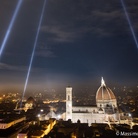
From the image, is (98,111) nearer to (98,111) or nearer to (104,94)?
(98,111)

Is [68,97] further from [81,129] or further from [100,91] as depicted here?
[81,129]

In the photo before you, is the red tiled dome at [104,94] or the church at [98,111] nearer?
the church at [98,111]

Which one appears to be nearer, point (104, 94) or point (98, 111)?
point (98, 111)

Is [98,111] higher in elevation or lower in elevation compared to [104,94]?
lower

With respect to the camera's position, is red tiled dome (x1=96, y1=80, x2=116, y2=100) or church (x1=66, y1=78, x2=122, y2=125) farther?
red tiled dome (x1=96, y1=80, x2=116, y2=100)

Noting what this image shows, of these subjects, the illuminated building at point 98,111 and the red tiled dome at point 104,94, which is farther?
the red tiled dome at point 104,94

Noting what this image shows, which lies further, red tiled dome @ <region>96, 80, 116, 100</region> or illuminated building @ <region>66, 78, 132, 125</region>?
red tiled dome @ <region>96, 80, 116, 100</region>

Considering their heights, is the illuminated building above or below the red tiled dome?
below

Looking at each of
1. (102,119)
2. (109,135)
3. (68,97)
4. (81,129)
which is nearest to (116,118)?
(102,119)

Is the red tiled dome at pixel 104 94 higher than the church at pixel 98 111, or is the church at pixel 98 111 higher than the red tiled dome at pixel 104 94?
the red tiled dome at pixel 104 94

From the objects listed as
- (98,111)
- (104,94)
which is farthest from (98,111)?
(104,94)
